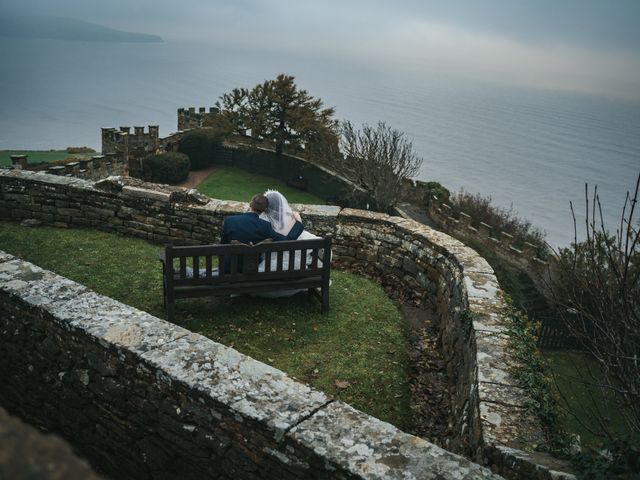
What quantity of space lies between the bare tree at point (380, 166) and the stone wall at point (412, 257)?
879 inches

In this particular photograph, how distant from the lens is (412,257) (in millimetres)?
6730

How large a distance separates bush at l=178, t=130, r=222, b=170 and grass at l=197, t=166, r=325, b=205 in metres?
1.28

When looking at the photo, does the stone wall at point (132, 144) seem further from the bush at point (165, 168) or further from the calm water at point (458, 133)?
the calm water at point (458, 133)

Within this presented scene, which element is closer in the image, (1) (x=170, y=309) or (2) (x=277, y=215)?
(1) (x=170, y=309)

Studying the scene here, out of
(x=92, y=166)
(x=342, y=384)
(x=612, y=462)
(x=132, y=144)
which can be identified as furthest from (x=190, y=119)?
(x=612, y=462)

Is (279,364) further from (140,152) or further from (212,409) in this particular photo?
(140,152)

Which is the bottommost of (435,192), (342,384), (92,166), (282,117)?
(435,192)

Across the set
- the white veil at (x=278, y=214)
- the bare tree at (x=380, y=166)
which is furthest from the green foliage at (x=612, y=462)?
the bare tree at (x=380, y=166)

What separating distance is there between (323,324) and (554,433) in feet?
9.15

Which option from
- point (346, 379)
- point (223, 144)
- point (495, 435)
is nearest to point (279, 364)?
point (346, 379)

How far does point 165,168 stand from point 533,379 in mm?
30670

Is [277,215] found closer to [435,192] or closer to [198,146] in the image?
[435,192]

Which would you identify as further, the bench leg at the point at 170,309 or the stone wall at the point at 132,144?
the stone wall at the point at 132,144

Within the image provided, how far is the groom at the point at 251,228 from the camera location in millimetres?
5395
